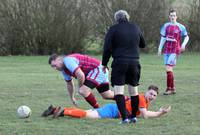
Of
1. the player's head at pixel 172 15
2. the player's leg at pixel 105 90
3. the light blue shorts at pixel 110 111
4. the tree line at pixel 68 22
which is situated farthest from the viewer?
the tree line at pixel 68 22

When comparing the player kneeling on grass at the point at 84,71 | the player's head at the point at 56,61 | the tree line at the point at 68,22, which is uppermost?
the player's head at the point at 56,61

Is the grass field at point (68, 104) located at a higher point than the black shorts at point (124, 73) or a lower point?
lower

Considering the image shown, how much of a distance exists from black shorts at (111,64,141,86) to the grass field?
26.2 inches

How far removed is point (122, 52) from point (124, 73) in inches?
12.8

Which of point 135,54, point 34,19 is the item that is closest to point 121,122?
point 135,54

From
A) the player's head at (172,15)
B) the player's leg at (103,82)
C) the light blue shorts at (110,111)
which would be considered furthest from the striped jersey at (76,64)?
the player's head at (172,15)

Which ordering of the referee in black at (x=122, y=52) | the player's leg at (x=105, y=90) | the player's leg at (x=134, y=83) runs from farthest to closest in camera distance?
the player's leg at (x=105, y=90) < the player's leg at (x=134, y=83) < the referee in black at (x=122, y=52)

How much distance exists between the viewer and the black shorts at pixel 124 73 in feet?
28.7

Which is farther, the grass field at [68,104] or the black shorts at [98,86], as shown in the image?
the black shorts at [98,86]

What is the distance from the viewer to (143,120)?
9320 mm

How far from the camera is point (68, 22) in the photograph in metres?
30.8

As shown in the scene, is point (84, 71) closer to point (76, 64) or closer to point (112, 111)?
point (76, 64)

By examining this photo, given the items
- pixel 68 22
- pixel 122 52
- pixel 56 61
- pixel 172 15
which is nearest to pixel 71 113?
pixel 56 61

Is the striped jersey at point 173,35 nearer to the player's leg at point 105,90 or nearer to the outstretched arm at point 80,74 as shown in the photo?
the player's leg at point 105,90
